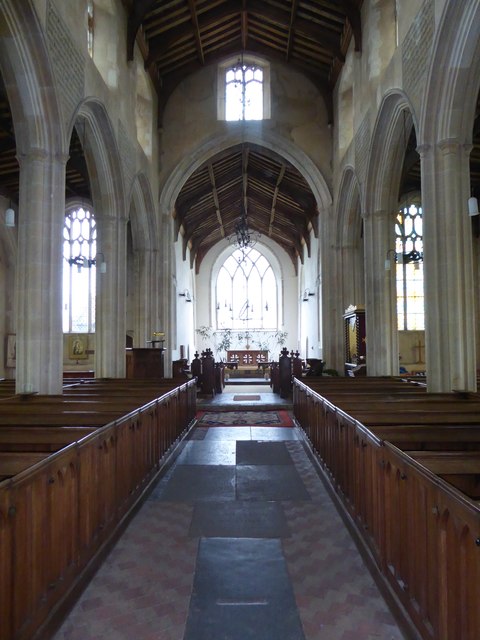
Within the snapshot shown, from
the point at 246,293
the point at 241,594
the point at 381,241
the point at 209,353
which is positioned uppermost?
the point at 246,293

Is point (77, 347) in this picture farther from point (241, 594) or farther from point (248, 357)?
point (241, 594)

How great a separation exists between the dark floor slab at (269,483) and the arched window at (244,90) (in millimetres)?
11165

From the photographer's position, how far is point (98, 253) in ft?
32.6

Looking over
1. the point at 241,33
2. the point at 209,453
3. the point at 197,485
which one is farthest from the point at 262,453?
the point at 241,33

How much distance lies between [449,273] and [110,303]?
20.1 ft

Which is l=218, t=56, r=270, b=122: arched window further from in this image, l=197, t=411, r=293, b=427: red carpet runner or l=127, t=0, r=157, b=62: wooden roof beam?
l=197, t=411, r=293, b=427: red carpet runner

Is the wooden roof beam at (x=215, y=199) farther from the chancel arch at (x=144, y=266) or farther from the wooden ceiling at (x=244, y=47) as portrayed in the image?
the chancel arch at (x=144, y=266)

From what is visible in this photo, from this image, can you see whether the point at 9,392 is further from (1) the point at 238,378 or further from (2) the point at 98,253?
(1) the point at 238,378

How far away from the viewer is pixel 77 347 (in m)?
16.3

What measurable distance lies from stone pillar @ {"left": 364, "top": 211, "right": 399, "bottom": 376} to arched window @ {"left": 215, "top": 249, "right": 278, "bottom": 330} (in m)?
15.1

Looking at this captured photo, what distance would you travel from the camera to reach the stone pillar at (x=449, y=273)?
6520mm

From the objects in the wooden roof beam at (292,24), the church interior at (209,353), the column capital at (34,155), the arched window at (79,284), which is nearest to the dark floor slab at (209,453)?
the church interior at (209,353)

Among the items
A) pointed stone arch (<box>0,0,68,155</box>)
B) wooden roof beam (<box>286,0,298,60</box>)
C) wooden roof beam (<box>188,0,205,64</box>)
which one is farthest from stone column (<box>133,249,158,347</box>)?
pointed stone arch (<box>0,0,68,155</box>)

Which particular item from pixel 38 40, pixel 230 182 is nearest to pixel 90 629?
pixel 38 40
